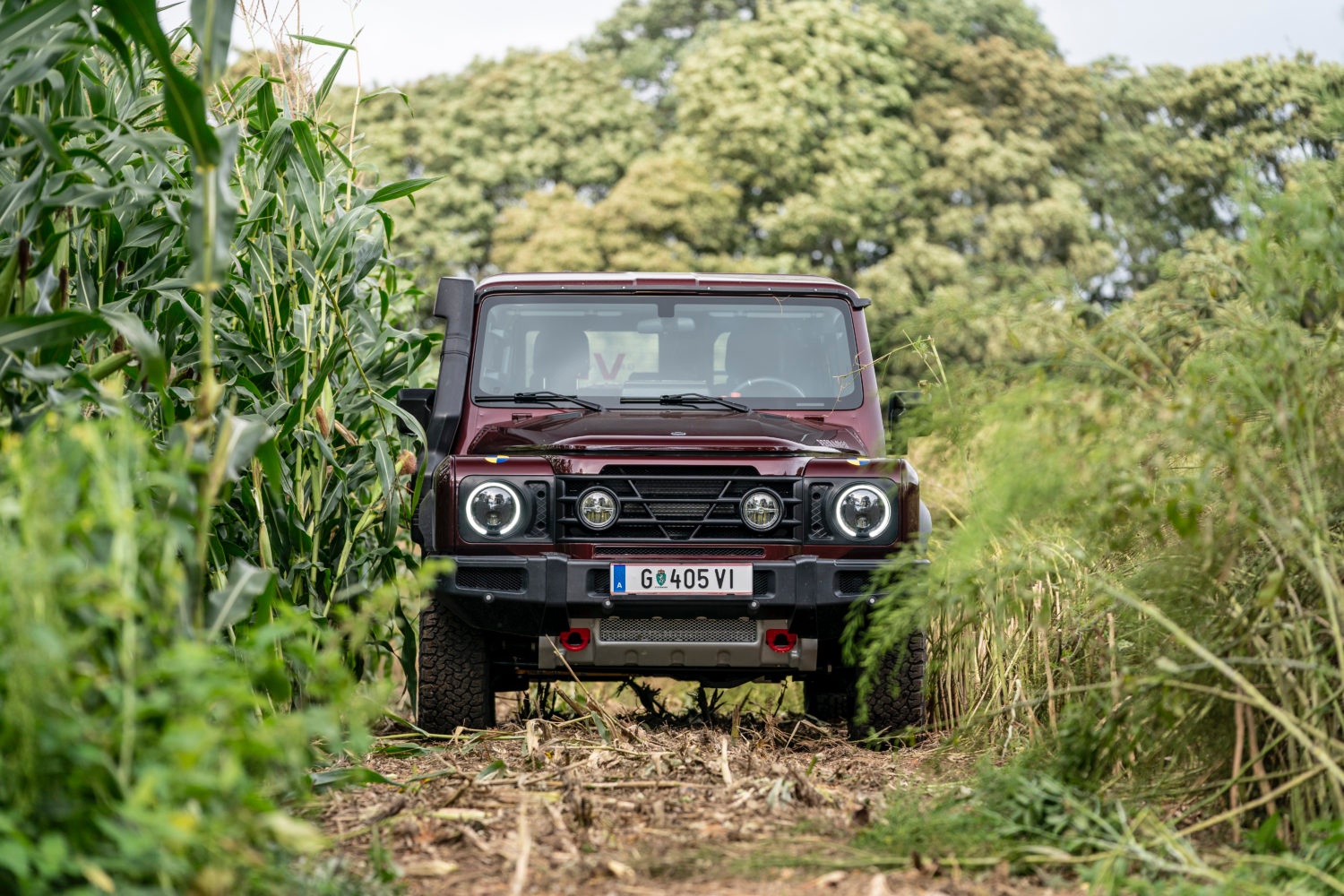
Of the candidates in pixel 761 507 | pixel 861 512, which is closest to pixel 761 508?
pixel 761 507

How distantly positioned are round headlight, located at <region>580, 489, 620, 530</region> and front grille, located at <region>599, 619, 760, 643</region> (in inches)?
15.3

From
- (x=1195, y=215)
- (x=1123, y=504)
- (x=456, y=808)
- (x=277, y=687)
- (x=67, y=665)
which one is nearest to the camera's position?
(x=67, y=665)

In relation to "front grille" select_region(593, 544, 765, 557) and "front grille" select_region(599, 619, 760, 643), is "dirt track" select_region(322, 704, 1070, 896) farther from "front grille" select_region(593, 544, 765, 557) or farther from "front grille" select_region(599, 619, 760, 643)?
"front grille" select_region(593, 544, 765, 557)

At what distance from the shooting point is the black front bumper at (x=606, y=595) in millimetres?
4930

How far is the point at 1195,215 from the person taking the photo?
2650cm

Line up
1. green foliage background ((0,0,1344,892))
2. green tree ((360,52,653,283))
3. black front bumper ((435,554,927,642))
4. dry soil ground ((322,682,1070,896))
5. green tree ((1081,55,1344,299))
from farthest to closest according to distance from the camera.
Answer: green tree ((360,52,653,283))
green tree ((1081,55,1344,299))
black front bumper ((435,554,927,642))
dry soil ground ((322,682,1070,896))
green foliage background ((0,0,1344,892))

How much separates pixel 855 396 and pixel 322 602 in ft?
8.46

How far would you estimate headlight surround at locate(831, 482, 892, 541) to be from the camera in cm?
507

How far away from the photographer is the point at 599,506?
5066 mm

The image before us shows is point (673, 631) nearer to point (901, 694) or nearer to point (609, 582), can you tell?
point (609, 582)

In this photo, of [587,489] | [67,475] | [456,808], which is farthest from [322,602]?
[67,475]

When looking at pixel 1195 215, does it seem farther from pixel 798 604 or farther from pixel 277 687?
pixel 277 687

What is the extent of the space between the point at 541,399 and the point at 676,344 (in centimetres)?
70

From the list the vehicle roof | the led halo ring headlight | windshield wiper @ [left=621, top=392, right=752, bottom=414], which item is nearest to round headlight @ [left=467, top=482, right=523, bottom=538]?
Answer: the led halo ring headlight
